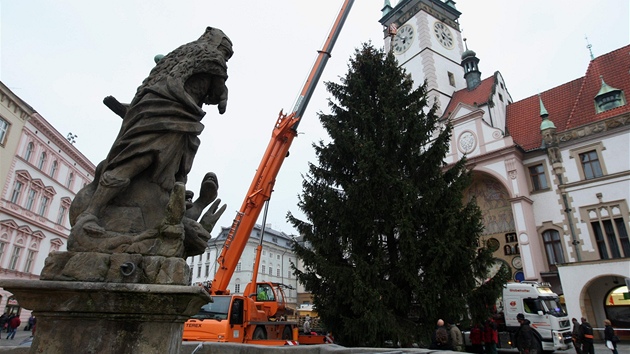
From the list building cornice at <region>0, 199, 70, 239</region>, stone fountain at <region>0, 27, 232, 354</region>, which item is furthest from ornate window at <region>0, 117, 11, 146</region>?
stone fountain at <region>0, 27, 232, 354</region>

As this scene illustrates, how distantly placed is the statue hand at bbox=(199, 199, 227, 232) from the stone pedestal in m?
1.01

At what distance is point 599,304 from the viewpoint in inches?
709

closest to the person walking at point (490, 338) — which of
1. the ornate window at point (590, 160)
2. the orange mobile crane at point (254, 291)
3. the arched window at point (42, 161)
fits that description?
the orange mobile crane at point (254, 291)

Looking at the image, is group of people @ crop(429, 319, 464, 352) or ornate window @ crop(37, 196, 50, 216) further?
ornate window @ crop(37, 196, 50, 216)

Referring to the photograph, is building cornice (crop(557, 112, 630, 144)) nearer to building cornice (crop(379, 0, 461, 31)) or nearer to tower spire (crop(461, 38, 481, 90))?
tower spire (crop(461, 38, 481, 90))

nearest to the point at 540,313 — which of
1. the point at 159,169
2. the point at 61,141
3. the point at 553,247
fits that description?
the point at 553,247

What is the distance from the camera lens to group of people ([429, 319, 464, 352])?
317 inches

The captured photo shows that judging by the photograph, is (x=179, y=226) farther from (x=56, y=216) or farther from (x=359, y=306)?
(x=56, y=216)

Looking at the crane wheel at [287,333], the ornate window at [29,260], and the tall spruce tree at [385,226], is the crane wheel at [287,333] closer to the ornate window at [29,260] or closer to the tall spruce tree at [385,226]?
the tall spruce tree at [385,226]

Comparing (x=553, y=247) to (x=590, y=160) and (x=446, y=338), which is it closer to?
(x=590, y=160)

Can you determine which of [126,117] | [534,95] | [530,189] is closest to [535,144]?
[530,189]

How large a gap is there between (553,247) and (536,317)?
810cm

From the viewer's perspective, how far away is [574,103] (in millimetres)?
22828

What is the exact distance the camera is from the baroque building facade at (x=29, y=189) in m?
22.5
